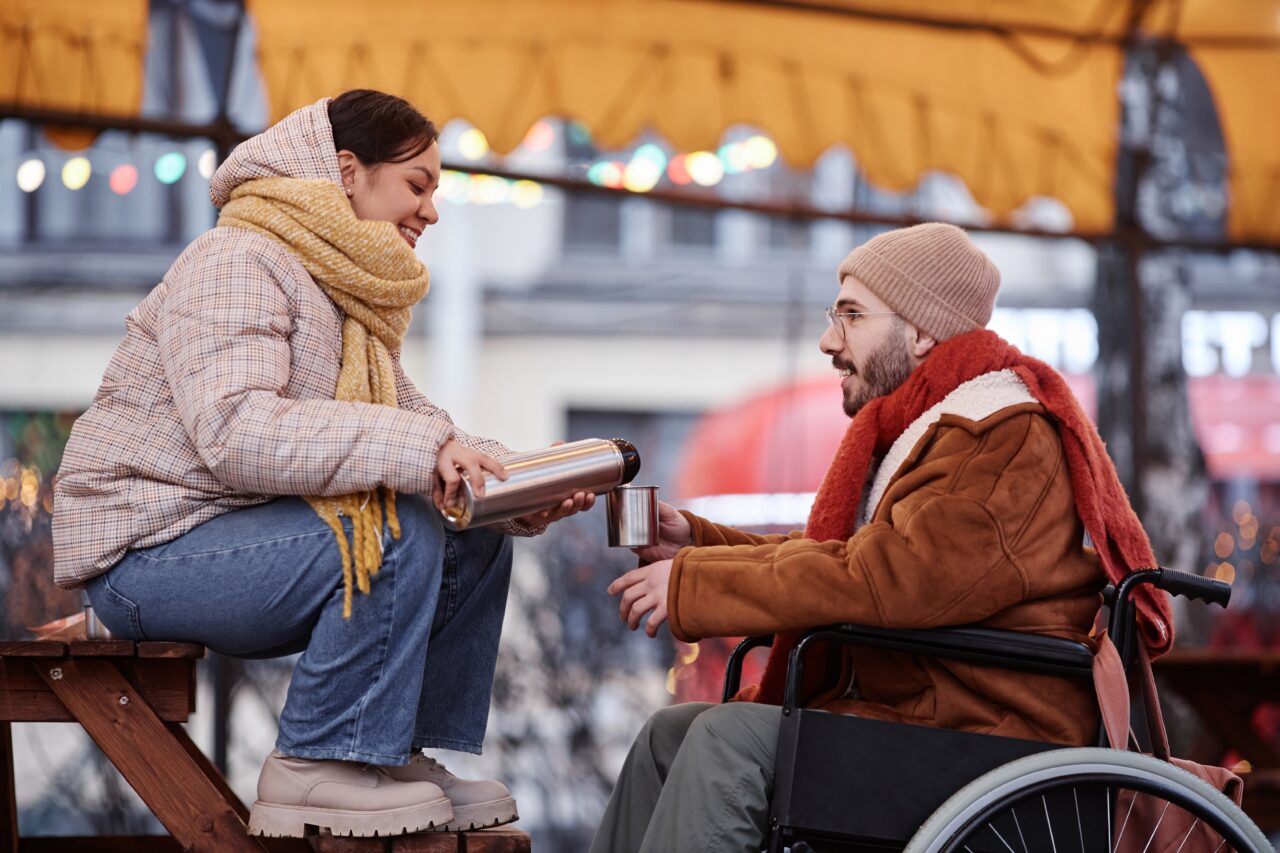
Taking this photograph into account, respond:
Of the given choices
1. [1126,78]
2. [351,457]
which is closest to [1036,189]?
[1126,78]

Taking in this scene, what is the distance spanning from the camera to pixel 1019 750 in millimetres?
2061

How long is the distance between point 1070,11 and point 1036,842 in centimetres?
410

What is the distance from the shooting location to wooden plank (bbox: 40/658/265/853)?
214 cm

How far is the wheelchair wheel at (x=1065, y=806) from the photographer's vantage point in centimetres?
196

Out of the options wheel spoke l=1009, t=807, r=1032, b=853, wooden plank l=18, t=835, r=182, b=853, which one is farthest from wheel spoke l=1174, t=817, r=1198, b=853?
wooden plank l=18, t=835, r=182, b=853

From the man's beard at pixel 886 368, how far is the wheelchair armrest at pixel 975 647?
56cm

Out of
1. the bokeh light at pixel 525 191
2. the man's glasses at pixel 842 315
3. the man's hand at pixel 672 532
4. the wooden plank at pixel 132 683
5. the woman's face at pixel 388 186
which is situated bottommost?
the wooden plank at pixel 132 683

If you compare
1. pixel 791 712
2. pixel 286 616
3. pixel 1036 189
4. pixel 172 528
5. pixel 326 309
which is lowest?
pixel 791 712

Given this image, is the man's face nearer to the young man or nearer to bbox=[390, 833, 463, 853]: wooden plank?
the young man

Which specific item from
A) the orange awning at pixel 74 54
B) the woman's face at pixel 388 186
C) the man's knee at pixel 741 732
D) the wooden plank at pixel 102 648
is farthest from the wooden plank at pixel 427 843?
the orange awning at pixel 74 54

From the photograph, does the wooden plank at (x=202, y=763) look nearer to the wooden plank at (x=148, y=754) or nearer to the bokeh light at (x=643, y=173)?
the wooden plank at (x=148, y=754)

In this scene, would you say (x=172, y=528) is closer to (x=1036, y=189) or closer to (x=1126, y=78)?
(x=1036, y=189)

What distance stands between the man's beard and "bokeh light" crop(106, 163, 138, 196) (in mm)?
3423

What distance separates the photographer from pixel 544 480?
7.09 ft
